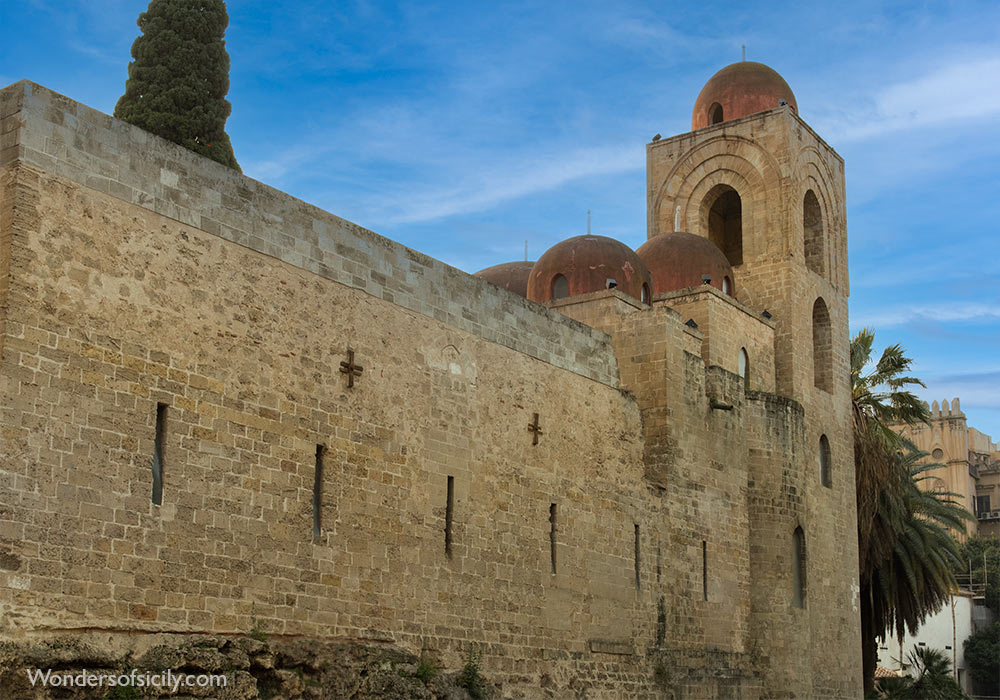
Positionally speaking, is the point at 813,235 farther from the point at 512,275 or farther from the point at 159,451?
the point at 159,451

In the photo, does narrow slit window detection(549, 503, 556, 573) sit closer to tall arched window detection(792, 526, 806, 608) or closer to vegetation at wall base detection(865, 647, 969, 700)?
tall arched window detection(792, 526, 806, 608)

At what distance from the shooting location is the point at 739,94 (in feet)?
71.9

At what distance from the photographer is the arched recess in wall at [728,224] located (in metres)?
22.7

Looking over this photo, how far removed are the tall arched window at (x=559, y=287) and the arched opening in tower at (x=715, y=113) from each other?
586cm

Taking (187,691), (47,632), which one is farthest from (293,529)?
(47,632)

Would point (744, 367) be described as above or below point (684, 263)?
below

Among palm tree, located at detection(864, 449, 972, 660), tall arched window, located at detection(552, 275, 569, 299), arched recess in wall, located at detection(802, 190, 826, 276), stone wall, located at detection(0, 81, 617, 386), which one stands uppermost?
arched recess in wall, located at detection(802, 190, 826, 276)

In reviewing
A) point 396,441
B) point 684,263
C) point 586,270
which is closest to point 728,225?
point 684,263

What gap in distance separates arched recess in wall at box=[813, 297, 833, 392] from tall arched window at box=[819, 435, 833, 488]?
105 centimetres

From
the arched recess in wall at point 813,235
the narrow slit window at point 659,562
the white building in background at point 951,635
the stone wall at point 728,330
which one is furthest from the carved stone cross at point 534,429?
the white building in background at point 951,635

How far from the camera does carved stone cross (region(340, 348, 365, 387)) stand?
35.4 ft

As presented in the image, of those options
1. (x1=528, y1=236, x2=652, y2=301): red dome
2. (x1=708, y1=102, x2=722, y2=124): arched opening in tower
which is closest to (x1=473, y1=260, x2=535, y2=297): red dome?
(x1=528, y1=236, x2=652, y2=301): red dome

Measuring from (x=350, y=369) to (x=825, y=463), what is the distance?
11.6 meters

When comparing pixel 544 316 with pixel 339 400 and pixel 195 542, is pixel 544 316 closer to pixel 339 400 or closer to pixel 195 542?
pixel 339 400
